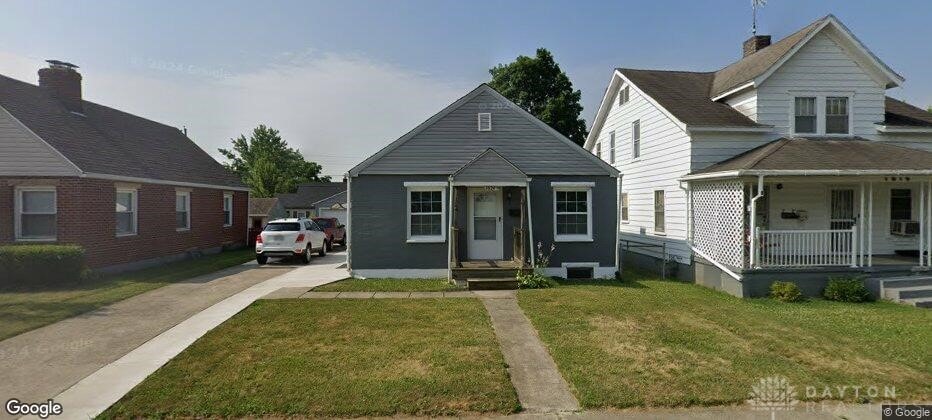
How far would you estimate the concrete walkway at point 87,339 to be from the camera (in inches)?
221

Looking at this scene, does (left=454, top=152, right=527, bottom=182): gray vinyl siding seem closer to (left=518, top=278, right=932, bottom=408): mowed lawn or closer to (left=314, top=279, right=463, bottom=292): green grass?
(left=314, top=279, right=463, bottom=292): green grass

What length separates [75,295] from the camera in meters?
10.9

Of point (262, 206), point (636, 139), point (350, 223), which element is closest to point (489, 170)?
point (350, 223)

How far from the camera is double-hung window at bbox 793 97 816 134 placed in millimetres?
14031

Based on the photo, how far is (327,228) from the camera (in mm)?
23828

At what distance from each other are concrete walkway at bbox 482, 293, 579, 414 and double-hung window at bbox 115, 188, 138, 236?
1296 cm

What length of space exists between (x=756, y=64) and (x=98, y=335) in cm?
1816

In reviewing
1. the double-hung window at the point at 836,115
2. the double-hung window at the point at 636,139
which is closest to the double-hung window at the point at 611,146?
the double-hung window at the point at 636,139

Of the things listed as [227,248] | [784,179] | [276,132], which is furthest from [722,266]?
[276,132]

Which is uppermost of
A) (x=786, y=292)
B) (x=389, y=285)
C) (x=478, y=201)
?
(x=478, y=201)

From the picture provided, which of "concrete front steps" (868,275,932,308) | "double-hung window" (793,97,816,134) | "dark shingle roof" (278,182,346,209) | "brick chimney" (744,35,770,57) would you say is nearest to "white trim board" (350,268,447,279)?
"concrete front steps" (868,275,932,308)

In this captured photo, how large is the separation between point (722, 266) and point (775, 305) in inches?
72.7

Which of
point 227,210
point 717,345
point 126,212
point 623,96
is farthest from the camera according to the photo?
point 227,210

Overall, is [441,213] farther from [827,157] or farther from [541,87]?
[541,87]
